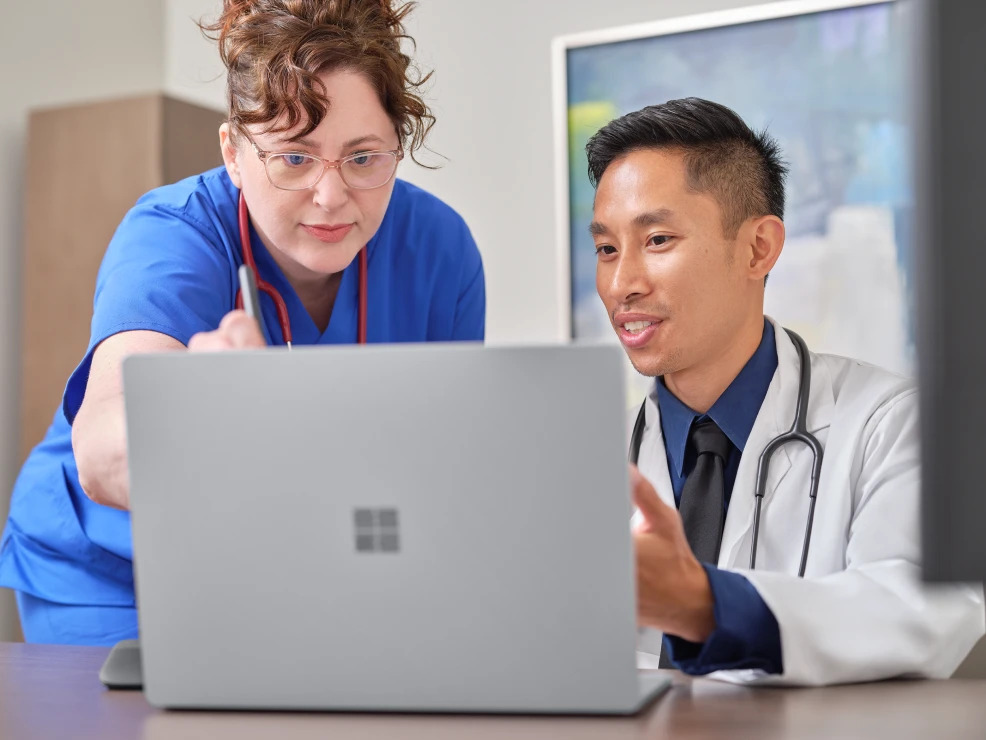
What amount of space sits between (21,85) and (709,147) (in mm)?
2095

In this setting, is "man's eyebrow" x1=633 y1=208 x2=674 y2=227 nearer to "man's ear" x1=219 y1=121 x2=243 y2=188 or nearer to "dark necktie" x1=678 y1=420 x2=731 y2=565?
"dark necktie" x1=678 y1=420 x2=731 y2=565

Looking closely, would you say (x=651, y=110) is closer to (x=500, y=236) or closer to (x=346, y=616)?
(x=346, y=616)

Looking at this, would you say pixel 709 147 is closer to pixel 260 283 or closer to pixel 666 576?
pixel 260 283

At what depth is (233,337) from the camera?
2.71 ft

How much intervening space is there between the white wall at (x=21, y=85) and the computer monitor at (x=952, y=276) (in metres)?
2.76

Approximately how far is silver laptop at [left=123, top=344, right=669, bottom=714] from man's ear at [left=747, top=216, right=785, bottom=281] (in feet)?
3.21

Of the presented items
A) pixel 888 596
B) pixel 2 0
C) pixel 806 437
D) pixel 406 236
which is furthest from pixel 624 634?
pixel 2 0

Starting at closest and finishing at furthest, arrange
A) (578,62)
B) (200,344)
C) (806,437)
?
(200,344), (806,437), (578,62)

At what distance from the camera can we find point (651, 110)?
1.62 meters

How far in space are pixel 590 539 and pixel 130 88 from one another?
2.89m

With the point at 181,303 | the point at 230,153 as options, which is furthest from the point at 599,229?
the point at 181,303

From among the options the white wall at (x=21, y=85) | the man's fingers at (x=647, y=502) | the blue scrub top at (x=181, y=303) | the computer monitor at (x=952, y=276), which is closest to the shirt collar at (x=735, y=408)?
the blue scrub top at (x=181, y=303)

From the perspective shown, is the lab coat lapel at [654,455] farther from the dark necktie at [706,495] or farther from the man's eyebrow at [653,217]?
the man's eyebrow at [653,217]

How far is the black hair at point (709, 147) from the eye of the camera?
1594 millimetres
